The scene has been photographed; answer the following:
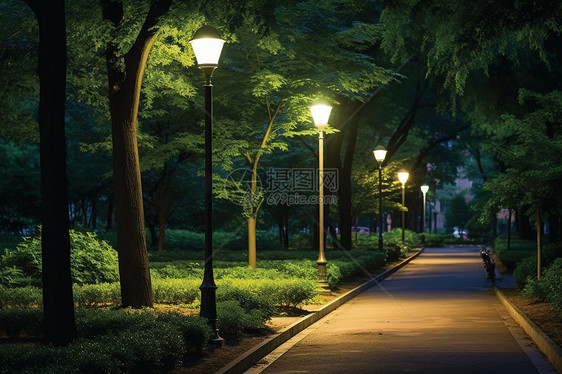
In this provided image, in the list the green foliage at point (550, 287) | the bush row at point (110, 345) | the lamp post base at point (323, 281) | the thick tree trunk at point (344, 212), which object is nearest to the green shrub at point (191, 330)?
the bush row at point (110, 345)

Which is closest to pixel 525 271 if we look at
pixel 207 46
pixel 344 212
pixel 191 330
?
pixel 207 46

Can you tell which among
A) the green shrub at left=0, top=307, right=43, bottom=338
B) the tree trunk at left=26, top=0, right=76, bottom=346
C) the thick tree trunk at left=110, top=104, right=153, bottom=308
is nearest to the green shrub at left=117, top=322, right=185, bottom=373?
the tree trunk at left=26, top=0, right=76, bottom=346

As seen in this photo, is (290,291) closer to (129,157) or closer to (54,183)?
(129,157)

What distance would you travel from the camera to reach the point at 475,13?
37.9ft

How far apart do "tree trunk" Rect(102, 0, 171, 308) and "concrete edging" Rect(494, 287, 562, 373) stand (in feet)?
23.5

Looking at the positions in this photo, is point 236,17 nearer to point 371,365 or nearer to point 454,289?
point 371,365

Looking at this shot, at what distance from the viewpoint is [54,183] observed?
10.3 meters

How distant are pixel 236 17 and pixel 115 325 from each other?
222 inches

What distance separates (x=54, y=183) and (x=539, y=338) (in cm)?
818

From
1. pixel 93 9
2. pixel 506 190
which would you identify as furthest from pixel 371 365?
pixel 506 190

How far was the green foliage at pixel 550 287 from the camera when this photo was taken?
1706 centimetres

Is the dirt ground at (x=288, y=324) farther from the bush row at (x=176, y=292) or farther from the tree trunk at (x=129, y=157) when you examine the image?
the tree trunk at (x=129, y=157)

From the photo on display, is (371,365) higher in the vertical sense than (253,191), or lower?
lower

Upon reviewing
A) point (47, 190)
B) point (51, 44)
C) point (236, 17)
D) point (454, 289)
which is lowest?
point (454, 289)
